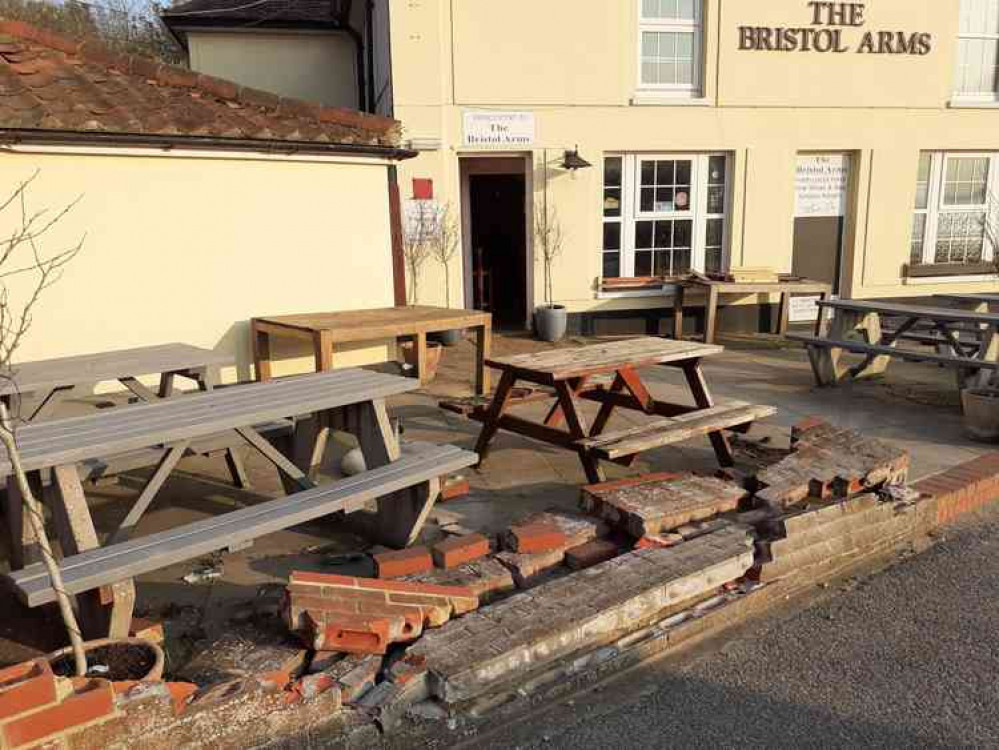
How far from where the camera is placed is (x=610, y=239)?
11.1 m

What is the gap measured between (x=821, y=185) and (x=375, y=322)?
830cm

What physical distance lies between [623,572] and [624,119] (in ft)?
28.2

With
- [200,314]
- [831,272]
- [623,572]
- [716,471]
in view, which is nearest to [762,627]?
[623,572]

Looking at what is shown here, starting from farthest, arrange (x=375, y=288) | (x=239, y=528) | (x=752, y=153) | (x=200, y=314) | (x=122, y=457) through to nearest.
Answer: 1. (x=752, y=153)
2. (x=375, y=288)
3. (x=200, y=314)
4. (x=122, y=457)
5. (x=239, y=528)

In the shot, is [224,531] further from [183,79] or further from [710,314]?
[710,314]

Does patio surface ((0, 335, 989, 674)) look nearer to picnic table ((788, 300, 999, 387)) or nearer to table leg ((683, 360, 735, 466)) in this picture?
table leg ((683, 360, 735, 466))

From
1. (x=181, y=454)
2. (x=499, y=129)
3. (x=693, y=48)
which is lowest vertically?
(x=181, y=454)

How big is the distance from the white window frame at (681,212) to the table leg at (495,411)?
6.35 meters

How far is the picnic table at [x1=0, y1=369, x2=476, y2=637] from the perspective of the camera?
2.72m

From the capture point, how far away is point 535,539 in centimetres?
363

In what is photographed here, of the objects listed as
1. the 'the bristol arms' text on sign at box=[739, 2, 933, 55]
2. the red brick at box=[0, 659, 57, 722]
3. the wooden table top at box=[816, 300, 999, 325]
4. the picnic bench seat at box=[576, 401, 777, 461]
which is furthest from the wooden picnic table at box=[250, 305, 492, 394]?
the 'the bristol arms' text on sign at box=[739, 2, 933, 55]

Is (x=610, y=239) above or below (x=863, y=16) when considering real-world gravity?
below

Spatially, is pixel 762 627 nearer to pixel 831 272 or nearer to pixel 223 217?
pixel 223 217

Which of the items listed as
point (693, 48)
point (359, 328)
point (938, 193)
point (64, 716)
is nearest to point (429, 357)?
point (359, 328)
